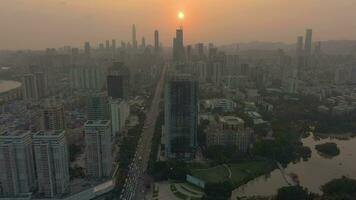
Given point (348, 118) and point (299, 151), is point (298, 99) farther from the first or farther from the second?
point (299, 151)

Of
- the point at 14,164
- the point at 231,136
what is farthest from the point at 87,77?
the point at 14,164

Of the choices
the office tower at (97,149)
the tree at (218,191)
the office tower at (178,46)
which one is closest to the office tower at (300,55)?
the office tower at (178,46)

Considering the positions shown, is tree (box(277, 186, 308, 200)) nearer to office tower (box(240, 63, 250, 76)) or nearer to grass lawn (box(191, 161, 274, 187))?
grass lawn (box(191, 161, 274, 187))

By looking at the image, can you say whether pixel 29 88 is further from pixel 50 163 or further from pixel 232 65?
pixel 232 65

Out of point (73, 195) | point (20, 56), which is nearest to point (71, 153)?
point (73, 195)

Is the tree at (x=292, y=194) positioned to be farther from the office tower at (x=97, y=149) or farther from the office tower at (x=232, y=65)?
the office tower at (x=232, y=65)

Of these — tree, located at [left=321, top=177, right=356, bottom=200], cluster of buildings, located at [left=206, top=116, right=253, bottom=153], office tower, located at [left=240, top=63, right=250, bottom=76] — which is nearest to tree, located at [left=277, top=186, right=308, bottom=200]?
tree, located at [left=321, top=177, right=356, bottom=200]
